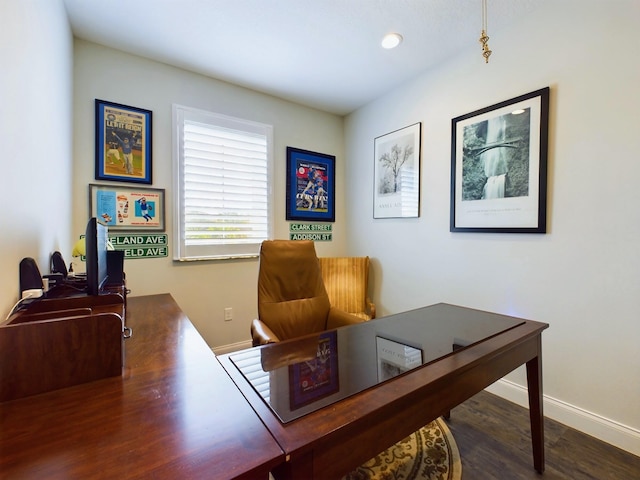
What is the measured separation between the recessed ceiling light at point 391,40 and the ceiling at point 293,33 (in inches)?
Answer: 1.5

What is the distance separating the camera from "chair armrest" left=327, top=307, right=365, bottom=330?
6.04 ft

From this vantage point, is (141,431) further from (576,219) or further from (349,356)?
(576,219)

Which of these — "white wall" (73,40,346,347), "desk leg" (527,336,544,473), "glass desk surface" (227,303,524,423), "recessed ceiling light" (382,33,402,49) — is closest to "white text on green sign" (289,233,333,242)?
"white wall" (73,40,346,347)

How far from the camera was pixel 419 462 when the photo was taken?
4.86ft

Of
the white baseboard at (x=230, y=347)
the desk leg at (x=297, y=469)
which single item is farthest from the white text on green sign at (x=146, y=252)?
the desk leg at (x=297, y=469)

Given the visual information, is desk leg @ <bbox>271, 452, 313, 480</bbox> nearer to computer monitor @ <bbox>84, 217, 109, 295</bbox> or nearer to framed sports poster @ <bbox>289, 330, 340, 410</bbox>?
framed sports poster @ <bbox>289, 330, 340, 410</bbox>

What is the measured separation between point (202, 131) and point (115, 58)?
2.54 ft

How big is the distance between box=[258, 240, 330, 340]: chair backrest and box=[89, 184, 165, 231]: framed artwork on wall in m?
1.14

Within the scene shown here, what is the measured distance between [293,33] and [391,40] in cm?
72

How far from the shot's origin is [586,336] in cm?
169

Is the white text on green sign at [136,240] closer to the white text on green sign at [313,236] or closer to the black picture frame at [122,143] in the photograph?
the black picture frame at [122,143]

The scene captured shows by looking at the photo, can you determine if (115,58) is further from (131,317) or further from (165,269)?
(131,317)

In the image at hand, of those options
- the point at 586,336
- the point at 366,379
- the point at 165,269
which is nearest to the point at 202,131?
the point at 165,269

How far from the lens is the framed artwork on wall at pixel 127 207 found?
2.17 meters
